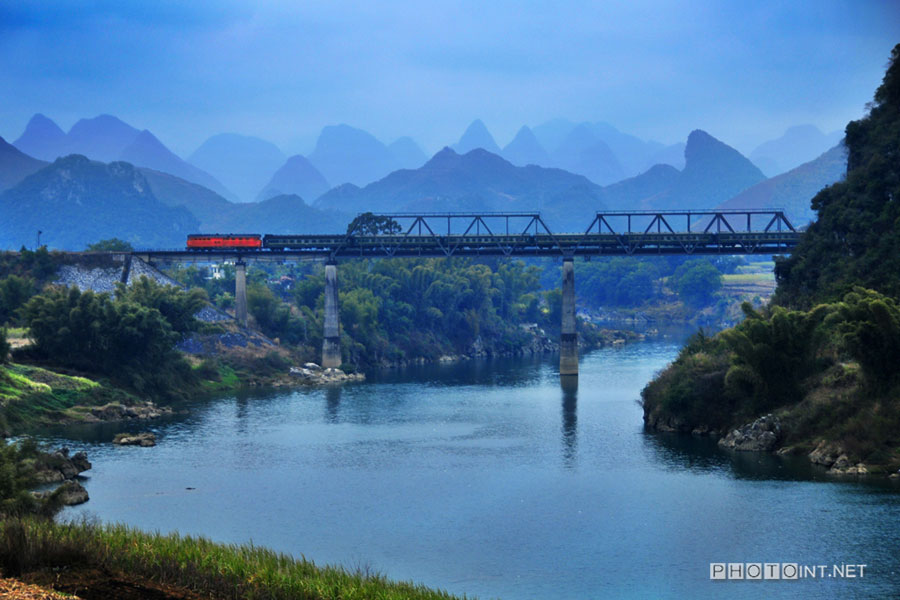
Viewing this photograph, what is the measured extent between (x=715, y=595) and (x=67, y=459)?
37280 millimetres

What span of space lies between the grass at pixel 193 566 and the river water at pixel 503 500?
5.98m

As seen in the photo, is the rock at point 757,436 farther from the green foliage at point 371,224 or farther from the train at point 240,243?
the green foliage at point 371,224

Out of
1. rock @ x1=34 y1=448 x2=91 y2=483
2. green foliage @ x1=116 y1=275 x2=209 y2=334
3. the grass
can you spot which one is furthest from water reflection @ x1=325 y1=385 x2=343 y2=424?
the grass

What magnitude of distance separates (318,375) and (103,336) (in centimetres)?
2916

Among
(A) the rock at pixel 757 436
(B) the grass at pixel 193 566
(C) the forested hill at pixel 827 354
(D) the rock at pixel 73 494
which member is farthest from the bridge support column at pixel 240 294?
(B) the grass at pixel 193 566

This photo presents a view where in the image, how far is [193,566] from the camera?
3462 centimetres

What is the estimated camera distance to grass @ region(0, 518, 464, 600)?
109 feet

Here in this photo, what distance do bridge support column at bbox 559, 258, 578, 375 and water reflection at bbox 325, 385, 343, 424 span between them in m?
24.6

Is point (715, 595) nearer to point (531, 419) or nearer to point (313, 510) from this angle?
point (313, 510)

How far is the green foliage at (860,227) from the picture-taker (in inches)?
2886

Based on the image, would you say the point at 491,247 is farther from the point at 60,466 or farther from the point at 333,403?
the point at 60,466

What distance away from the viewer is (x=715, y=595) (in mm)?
38469

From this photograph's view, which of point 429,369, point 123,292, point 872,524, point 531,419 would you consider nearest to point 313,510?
point 872,524

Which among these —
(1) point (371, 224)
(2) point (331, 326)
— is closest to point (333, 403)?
(2) point (331, 326)
